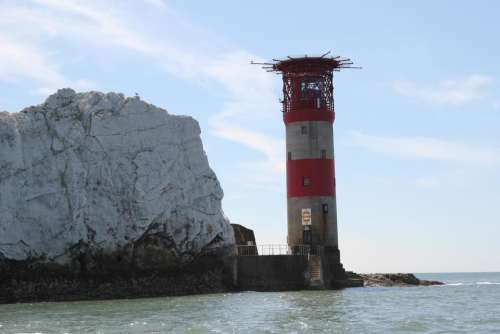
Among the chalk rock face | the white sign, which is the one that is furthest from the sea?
the white sign

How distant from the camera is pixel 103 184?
44781 mm

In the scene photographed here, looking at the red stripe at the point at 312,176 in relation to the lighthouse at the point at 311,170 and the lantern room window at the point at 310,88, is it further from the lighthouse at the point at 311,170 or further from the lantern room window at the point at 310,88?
the lantern room window at the point at 310,88

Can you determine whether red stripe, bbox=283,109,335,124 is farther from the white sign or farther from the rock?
the rock

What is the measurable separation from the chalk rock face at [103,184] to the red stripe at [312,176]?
24.4 ft

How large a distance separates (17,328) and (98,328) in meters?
2.76

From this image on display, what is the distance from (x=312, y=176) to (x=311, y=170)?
0.38 meters

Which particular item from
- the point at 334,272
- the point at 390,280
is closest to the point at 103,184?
the point at 334,272

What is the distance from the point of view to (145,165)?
151 feet

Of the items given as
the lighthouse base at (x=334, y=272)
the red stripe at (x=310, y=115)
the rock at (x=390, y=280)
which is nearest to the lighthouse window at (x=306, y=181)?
Answer: the red stripe at (x=310, y=115)

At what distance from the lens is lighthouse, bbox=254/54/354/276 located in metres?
53.8

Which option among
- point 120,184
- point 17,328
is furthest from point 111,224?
point 17,328

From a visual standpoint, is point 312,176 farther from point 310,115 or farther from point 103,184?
point 103,184

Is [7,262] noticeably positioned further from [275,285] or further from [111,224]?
[275,285]

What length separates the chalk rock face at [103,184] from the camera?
42.8m
